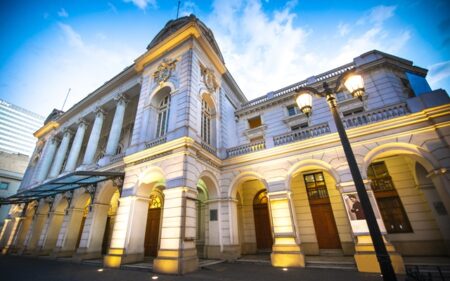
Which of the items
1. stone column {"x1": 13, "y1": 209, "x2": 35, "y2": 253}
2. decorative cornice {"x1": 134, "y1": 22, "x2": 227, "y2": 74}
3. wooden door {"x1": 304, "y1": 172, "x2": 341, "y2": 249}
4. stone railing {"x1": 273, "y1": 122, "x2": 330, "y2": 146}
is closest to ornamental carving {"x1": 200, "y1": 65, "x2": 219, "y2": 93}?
decorative cornice {"x1": 134, "y1": 22, "x2": 227, "y2": 74}

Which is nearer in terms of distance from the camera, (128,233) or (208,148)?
(128,233)

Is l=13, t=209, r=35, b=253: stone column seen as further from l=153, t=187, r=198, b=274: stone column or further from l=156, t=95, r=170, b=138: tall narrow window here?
l=153, t=187, r=198, b=274: stone column

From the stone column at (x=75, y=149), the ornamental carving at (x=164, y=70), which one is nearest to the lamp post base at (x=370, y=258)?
the ornamental carving at (x=164, y=70)

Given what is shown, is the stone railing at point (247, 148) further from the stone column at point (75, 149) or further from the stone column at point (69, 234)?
the stone column at point (75, 149)

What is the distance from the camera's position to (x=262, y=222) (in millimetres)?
12688

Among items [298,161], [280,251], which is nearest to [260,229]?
[280,251]

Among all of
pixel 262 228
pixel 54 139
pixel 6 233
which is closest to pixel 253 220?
pixel 262 228

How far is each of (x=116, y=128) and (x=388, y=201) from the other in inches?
713

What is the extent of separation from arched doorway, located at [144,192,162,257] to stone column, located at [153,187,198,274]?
5.50 m

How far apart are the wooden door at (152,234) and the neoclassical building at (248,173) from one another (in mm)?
69

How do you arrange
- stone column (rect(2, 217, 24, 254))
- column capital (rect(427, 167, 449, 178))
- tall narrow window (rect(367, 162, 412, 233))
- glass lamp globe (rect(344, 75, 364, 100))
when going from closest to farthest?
glass lamp globe (rect(344, 75, 364, 100)) < column capital (rect(427, 167, 449, 178)) < tall narrow window (rect(367, 162, 412, 233)) < stone column (rect(2, 217, 24, 254))

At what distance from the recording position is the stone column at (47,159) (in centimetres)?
1916

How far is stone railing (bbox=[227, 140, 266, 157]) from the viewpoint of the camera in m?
11.1

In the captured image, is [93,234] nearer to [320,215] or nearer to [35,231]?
[35,231]
